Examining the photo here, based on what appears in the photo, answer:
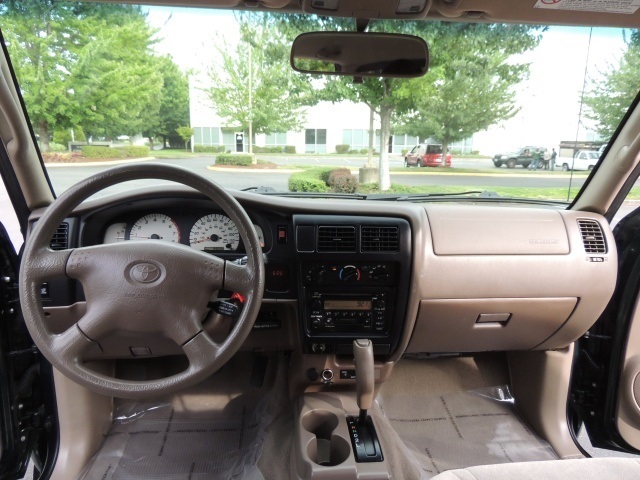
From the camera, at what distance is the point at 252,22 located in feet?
6.79

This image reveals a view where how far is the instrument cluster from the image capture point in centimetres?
209

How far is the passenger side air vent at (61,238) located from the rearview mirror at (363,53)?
1.22 metres

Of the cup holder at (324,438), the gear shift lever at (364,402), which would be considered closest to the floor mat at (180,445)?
the cup holder at (324,438)

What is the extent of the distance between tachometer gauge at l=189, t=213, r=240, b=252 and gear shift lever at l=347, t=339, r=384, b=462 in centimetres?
74

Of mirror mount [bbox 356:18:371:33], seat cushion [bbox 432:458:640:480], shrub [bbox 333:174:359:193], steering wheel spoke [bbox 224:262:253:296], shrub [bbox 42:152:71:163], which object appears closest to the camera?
seat cushion [bbox 432:458:640:480]

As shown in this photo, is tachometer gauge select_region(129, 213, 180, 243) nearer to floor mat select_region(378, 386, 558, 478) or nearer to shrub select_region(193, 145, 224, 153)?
shrub select_region(193, 145, 224, 153)

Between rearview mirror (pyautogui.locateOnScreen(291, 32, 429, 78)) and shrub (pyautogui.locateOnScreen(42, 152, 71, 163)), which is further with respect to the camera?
shrub (pyautogui.locateOnScreen(42, 152, 71, 163))

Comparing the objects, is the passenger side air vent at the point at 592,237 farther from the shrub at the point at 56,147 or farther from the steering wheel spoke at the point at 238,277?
the shrub at the point at 56,147

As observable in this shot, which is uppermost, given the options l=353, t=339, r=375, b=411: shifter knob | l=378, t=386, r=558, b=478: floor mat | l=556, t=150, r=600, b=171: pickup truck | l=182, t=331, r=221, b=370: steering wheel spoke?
l=556, t=150, r=600, b=171: pickup truck

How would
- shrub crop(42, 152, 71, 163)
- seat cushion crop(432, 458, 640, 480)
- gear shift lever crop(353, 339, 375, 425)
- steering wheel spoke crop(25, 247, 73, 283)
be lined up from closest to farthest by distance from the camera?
seat cushion crop(432, 458, 640, 480) < steering wheel spoke crop(25, 247, 73, 283) < gear shift lever crop(353, 339, 375, 425) < shrub crop(42, 152, 71, 163)

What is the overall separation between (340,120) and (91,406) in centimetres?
195

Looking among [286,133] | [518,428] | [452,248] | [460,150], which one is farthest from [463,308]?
[286,133]

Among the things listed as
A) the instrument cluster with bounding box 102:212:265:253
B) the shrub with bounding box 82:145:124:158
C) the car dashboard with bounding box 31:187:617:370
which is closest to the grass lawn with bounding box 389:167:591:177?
the car dashboard with bounding box 31:187:617:370

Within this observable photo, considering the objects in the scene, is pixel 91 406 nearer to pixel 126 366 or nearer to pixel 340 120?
pixel 126 366
